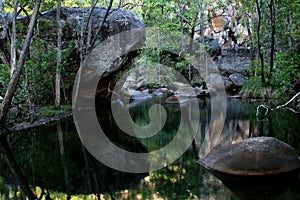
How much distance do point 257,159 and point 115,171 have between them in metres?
2.60

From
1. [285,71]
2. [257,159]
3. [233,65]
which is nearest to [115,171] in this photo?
[257,159]

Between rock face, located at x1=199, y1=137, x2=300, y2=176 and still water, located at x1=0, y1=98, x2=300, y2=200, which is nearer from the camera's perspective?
still water, located at x1=0, y1=98, x2=300, y2=200

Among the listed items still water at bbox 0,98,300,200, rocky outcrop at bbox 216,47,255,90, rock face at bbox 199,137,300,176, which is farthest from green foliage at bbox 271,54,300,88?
rock face at bbox 199,137,300,176

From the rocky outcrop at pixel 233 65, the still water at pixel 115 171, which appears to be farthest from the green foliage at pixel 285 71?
the still water at pixel 115 171

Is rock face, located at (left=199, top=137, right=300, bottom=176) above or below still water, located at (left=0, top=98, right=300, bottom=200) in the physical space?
above

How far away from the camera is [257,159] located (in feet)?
17.6

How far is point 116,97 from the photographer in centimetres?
2377

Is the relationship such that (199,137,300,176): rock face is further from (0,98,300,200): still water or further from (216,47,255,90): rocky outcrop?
(216,47,255,90): rocky outcrop

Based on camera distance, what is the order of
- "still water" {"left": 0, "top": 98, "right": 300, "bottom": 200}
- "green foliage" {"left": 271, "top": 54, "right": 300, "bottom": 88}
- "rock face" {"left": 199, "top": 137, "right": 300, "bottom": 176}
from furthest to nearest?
"green foliage" {"left": 271, "top": 54, "right": 300, "bottom": 88}
"rock face" {"left": 199, "top": 137, "right": 300, "bottom": 176}
"still water" {"left": 0, "top": 98, "right": 300, "bottom": 200}

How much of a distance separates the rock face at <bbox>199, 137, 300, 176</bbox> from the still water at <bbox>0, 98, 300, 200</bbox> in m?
0.36

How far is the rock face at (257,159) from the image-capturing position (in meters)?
5.29

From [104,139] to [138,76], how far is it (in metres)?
22.4

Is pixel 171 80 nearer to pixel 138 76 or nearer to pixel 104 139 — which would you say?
pixel 138 76

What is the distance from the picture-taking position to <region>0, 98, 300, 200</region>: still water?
4781 mm
